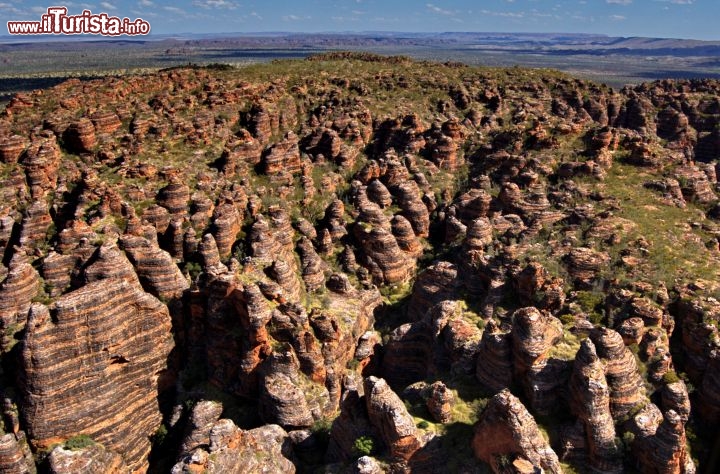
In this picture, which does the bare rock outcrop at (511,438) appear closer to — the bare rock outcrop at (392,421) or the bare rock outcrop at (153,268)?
the bare rock outcrop at (392,421)

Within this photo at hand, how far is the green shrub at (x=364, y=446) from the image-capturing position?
37.6 m

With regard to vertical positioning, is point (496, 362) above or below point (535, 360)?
below

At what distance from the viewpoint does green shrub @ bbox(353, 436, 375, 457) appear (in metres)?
37.6

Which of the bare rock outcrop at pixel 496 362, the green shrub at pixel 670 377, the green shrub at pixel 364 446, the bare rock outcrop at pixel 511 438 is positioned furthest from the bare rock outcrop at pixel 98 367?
the green shrub at pixel 670 377

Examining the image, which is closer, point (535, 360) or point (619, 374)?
point (619, 374)

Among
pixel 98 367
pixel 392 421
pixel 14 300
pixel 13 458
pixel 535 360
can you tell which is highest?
pixel 535 360

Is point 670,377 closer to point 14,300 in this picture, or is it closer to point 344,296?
point 344,296

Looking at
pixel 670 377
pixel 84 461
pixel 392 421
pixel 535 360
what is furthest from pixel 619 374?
pixel 84 461

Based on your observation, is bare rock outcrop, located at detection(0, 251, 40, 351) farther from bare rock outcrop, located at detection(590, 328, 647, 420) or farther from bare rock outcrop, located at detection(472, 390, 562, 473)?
bare rock outcrop, located at detection(590, 328, 647, 420)

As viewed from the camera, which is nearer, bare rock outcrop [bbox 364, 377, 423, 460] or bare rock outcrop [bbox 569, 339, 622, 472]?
bare rock outcrop [bbox 569, 339, 622, 472]

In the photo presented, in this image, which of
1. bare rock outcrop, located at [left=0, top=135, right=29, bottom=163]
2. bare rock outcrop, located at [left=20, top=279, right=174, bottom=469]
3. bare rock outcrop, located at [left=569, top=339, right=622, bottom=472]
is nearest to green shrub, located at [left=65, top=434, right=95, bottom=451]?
bare rock outcrop, located at [left=20, top=279, right=174, bottom=469]

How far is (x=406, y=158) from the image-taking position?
91.3 meters

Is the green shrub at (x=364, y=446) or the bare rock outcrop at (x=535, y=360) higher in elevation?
the bare rock outcrop at (x=535, y=360)

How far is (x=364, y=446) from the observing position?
37.8 m
